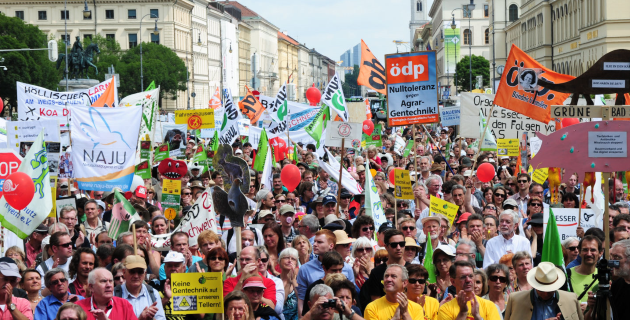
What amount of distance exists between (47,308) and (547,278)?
3324mm

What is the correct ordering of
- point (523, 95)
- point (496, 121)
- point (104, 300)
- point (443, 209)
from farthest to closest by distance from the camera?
point (496, 121), point (523, 95), point (443, 209), point (104, 300)

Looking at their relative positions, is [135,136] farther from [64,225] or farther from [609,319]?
[609,319]

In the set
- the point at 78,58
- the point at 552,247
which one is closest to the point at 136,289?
the point at 552,247

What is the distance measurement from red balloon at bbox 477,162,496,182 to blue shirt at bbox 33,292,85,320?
7717 millimetres

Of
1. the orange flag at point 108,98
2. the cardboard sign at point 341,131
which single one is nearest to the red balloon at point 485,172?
the cardboard sign at point 341,131

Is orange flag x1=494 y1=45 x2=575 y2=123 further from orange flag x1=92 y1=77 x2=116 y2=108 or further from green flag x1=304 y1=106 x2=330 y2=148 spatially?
orange flag x1=92 y1=77 x2=116 y2=108

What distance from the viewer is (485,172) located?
13.1m

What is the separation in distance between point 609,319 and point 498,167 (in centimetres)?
1047

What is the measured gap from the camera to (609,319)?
5.36m

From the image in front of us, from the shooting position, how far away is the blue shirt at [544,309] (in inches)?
231

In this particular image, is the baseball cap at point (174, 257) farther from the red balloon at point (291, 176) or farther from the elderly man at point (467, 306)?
the red balloon at point (291, 176)

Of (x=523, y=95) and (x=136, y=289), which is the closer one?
(x=136, y=289)

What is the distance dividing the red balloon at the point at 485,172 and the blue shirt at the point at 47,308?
7.72 metres

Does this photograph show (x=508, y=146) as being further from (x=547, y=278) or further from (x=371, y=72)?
(x=547, y=278)
